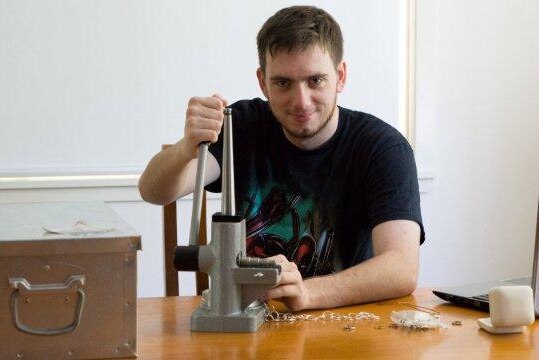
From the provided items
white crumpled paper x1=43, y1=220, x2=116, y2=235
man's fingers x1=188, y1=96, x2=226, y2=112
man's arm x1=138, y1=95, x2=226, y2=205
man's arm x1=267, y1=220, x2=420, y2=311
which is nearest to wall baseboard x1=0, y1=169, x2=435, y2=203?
man's arm x1=138, y1=95, x2=226, y2=205

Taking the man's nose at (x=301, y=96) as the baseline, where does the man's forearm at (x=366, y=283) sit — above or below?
below

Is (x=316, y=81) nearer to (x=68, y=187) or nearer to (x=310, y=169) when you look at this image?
(x=310, y=169)

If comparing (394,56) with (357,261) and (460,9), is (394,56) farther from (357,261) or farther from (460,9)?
(357,261)

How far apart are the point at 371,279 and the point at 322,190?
377mm

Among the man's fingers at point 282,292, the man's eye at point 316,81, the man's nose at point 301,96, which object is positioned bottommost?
the man's fingers at point 282,292

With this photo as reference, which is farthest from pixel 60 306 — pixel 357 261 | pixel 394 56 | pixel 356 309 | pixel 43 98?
pixel 394 56

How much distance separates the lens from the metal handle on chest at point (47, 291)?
118 centimetres

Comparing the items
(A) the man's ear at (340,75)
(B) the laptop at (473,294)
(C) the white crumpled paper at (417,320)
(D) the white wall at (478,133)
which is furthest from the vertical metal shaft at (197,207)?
(D) the white wall at (478,133)

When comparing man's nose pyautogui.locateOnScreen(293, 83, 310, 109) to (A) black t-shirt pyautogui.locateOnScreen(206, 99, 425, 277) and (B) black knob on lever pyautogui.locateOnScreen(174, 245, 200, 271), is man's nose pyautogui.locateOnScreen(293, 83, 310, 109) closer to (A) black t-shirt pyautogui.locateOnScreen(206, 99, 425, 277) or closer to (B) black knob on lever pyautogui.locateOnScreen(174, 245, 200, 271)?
(A) black t-shirt pyautogui.locateOnScreen(206, 99, 425, 277)

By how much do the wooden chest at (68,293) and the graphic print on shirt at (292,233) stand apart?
0.74m

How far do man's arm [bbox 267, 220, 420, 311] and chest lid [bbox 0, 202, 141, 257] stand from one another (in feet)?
1.06

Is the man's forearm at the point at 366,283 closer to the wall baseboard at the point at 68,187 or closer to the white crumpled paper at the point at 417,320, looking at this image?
the white crumpled paper at the point at 417,320

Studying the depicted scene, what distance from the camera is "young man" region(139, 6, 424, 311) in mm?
1893

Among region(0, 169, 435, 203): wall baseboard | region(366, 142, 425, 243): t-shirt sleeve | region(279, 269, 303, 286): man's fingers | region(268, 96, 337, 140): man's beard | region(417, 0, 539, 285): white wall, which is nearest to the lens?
region(279, 269, 303, 286): man's fingers
